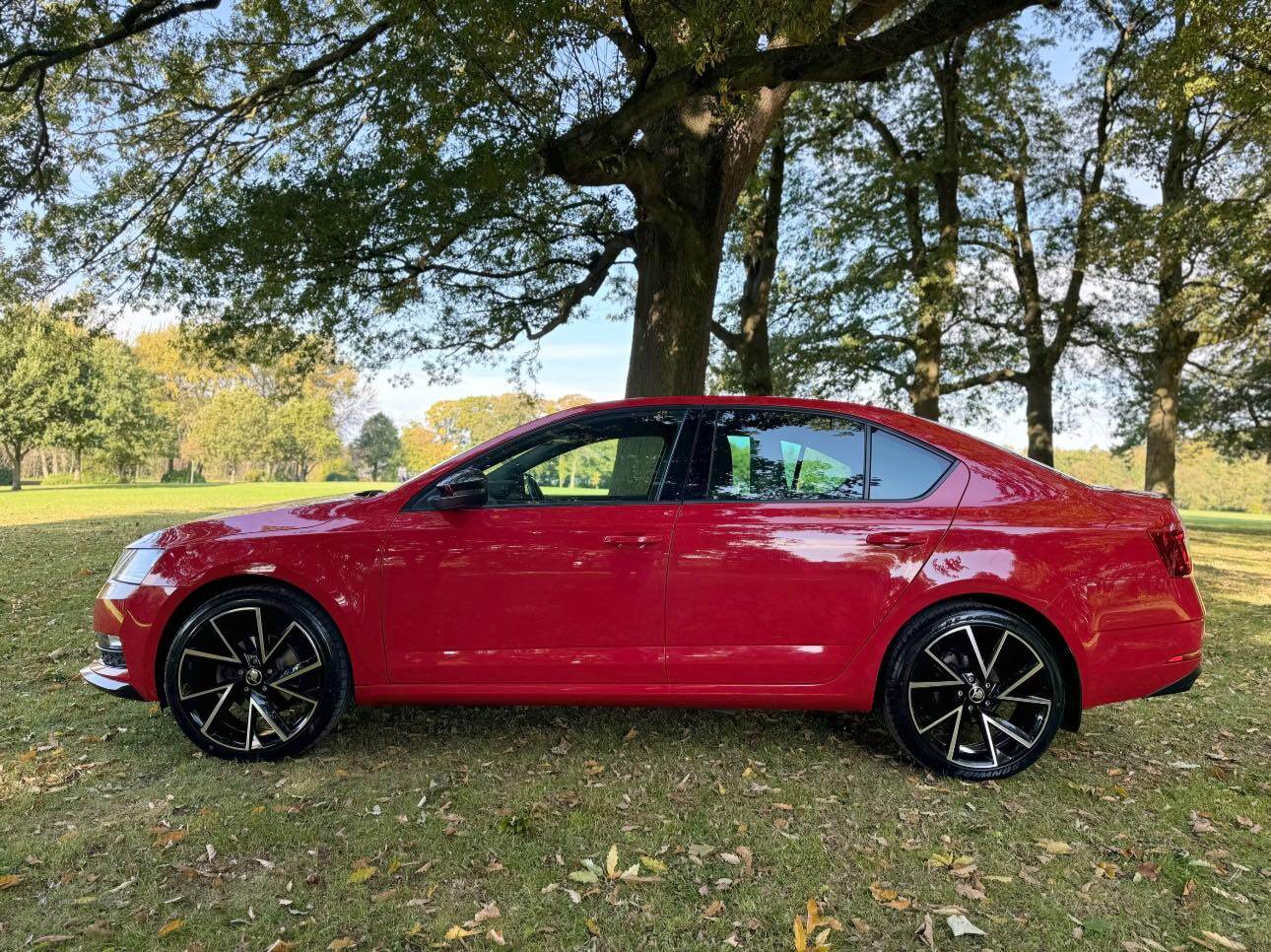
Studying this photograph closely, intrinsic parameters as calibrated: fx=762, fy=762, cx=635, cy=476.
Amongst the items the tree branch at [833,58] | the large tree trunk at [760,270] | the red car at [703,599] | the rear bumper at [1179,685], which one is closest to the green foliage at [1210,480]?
the large tree trunk at [760,270]

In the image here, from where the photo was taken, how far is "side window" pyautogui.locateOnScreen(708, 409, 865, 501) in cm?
343

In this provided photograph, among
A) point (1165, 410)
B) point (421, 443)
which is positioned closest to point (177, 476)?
point (421, 443)

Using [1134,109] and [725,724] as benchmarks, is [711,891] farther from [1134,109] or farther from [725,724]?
[1134,109]

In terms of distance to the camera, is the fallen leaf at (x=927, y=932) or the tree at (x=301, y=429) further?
the tree at (x=301, y=429)

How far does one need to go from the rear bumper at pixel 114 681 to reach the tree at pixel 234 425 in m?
47.8

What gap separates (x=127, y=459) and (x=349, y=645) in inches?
1889

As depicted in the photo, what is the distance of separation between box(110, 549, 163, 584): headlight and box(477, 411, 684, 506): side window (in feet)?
5.12

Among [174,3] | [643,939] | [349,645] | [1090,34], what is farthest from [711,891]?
[1090,34]

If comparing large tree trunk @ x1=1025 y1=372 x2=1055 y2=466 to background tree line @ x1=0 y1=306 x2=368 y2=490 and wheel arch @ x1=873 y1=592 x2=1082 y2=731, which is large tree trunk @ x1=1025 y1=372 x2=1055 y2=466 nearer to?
wheel arch @ x1=873 y1=592 x2=1082 y2=731

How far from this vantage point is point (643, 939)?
230 centimetres

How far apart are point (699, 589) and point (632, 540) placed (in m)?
0.36

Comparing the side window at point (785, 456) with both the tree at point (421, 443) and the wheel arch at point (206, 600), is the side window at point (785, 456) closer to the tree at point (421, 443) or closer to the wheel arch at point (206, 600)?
the wheel arch at point (206, 600)

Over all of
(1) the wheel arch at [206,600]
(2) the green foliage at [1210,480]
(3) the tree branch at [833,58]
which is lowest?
(2) the green foliage at [1210,480]

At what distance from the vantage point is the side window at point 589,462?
3463 millimetres
